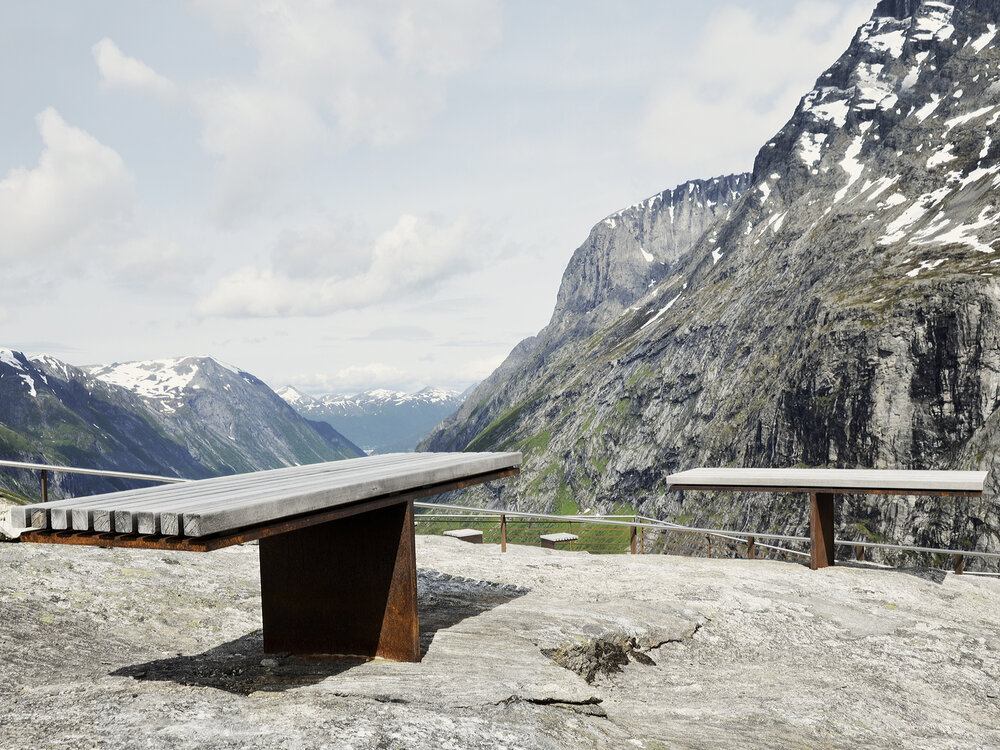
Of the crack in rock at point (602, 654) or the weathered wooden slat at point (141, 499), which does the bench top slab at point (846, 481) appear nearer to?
the crack in rock at point (602, 654)

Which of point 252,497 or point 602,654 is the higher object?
point 252,497

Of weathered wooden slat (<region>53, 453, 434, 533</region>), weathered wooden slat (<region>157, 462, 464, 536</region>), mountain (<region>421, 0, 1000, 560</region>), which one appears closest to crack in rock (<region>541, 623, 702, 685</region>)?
weathered wooden slat (<region>157, 462, 464, 536</region>)

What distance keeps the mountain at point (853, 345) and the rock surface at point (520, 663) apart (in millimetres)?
74492

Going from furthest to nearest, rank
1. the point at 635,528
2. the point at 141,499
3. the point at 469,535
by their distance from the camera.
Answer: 1. the point at 469,535
2. the point at 635,528
3. the point at 141,499

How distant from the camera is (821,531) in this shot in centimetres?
1712

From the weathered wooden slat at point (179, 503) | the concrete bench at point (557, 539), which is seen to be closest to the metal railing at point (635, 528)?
the concrete bench at point (557, 539)

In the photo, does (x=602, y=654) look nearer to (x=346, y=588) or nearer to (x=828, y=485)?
(x=346, y=588)

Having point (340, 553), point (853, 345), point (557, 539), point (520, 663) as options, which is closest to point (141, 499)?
point (340, 553)

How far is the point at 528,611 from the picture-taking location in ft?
38.8

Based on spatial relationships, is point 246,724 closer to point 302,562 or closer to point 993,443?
point 302,562

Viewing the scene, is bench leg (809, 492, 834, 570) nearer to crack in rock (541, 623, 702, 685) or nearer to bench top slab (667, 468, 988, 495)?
bench top slab (667, 468, 988, 495)

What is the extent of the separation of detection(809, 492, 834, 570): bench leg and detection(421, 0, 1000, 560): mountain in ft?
229

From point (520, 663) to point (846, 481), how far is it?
1083 centimetres

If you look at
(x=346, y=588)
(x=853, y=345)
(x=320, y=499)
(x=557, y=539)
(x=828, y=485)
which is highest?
(x=853, y=345)
